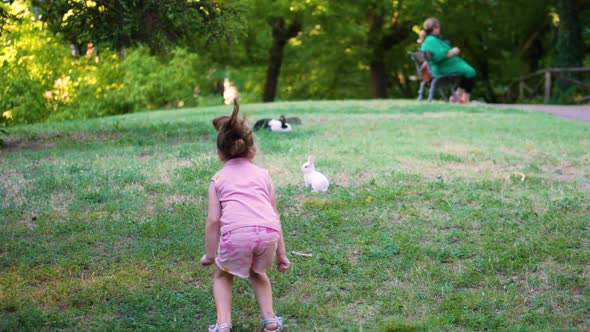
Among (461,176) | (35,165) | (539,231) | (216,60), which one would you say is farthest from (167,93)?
(539,231)

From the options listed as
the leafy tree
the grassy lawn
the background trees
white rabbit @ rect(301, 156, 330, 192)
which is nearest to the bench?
the background trees

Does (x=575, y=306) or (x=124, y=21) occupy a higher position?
(x=124, y=21)

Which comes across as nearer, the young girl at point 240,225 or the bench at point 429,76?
the young girl at point 240,225

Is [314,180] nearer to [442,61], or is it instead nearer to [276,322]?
[276,322]

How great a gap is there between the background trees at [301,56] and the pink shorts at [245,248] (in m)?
8.82

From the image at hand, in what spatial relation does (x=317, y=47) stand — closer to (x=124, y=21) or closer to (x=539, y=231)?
(x=124, y=21)

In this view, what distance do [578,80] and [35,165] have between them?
20.8 m

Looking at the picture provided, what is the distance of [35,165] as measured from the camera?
27.6 ft

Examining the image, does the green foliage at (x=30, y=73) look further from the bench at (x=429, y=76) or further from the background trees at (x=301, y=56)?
the bench at (x=429, y=76)

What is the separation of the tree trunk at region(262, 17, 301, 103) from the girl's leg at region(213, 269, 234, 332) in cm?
2720

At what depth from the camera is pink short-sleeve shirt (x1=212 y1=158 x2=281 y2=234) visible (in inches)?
147

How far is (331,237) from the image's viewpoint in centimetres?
557

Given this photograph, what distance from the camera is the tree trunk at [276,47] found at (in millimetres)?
30812

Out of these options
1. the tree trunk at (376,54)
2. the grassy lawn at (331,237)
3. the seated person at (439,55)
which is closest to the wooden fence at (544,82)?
the tree trunk at (376,54)
